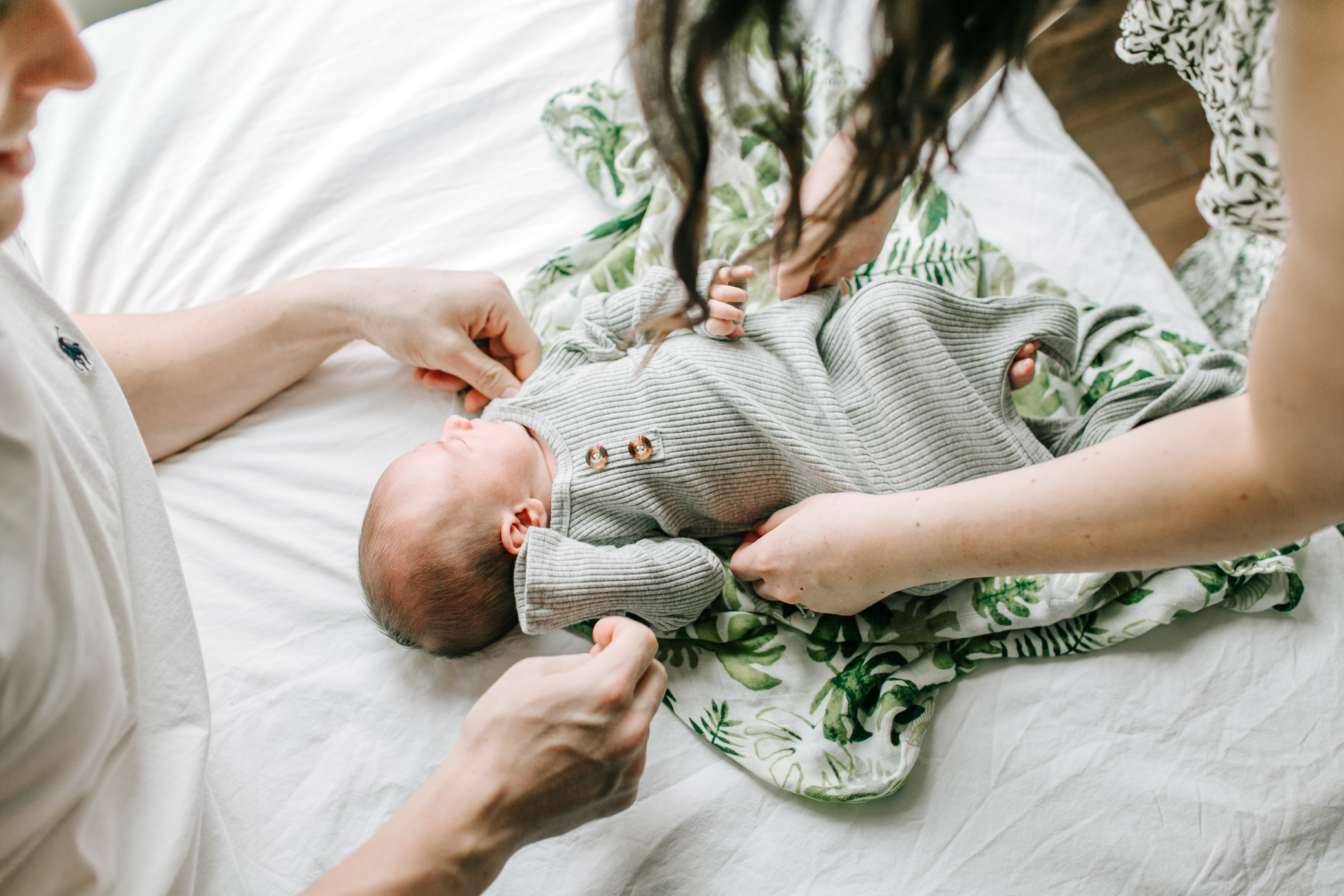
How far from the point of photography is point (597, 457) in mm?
1006

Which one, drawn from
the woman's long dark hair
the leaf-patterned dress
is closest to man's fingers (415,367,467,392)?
the woman's long dark hair

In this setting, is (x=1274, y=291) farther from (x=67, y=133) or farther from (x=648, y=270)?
(x=67, y=133)

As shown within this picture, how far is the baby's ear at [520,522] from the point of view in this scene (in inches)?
37.6

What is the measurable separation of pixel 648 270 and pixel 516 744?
668 mm

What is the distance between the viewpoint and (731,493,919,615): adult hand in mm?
805

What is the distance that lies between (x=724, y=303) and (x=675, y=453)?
20 centimetres

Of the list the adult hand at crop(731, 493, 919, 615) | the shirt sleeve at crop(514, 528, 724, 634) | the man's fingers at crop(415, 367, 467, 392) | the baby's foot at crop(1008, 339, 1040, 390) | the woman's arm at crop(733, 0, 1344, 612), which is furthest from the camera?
the man's fingers at crop(415, 367, 467, 392)

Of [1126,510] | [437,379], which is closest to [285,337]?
[437,379]

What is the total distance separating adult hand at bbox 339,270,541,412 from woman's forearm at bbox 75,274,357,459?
1.8 inches

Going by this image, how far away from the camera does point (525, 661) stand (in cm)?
81

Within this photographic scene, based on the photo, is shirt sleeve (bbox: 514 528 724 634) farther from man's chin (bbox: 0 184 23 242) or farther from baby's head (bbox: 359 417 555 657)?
man's chin (bbox: 0 184 23 242)

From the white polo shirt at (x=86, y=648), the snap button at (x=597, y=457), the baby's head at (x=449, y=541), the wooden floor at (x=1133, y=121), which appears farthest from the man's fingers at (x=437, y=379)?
the wooden floor at (x=1133, y=121)

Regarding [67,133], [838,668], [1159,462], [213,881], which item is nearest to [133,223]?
[67,133]

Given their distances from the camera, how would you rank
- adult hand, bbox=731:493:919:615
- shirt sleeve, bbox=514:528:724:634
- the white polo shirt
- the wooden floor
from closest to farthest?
the white polo shirt
adult hand, bbox=731:493:919:615
shirt sleeve, bbox=514:528:724:634
the wooden floor
